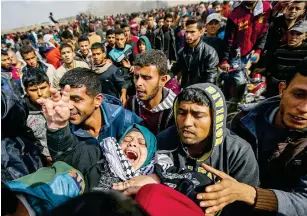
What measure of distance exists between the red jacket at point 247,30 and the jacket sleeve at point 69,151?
364cm

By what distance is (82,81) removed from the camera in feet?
8.27

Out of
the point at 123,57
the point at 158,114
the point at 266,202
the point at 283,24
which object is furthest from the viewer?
the point at 123,57

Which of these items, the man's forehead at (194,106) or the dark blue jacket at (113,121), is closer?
the man's forehead at (194,106)

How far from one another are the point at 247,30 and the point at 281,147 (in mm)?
3720

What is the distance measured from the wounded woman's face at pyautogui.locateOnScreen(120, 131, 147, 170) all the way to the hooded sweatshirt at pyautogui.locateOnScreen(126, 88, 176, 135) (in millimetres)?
739

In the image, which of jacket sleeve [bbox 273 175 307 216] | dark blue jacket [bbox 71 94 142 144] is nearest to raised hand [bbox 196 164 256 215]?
jacket sleeve [bbox 273 175 307 216]

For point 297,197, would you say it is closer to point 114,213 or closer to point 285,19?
point 114,213

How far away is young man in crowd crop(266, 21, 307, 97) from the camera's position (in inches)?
136

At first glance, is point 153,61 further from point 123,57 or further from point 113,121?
point 123,57

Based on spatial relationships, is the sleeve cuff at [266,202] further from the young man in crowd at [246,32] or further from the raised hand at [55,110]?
the young man in crowd at [246,32]

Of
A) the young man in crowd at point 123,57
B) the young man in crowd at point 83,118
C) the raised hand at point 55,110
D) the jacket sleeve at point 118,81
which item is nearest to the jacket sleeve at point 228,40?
the young man in crowd at point 123,57

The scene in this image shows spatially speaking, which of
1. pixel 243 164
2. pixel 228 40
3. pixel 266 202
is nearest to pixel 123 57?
pixel 228 40

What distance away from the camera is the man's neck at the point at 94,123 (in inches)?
101

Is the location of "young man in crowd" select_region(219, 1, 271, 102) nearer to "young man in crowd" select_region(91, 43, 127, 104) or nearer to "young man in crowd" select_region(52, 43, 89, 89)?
"young man in crowd" select_region(91, 43, 127, 104)
